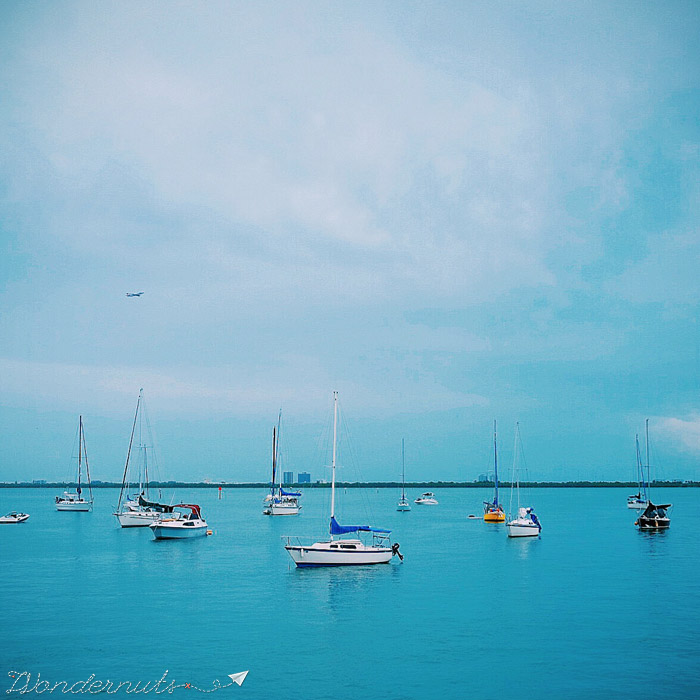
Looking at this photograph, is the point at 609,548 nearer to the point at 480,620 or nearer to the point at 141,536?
the point at 480,620

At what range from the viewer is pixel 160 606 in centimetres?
4106

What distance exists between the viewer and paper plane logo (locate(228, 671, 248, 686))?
26.9m

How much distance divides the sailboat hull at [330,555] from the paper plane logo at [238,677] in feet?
82.9

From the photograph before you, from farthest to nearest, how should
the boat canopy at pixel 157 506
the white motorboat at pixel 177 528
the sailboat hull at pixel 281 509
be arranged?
1. the sailboat hull at pixel 281 509
2. the boat canopy at pixel 157 506
3. the white motorboat at pixel 177 528

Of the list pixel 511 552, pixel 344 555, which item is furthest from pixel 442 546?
pixel 344 555

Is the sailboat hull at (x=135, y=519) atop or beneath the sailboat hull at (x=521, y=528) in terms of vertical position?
beneath

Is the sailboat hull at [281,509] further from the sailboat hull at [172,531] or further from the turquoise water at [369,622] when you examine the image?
the turquoise water at [369,622]

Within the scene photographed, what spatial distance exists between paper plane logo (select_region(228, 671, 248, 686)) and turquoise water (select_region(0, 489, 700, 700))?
1.06 feet

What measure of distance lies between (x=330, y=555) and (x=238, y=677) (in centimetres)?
2640

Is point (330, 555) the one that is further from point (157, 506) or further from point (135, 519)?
point (135, 519)

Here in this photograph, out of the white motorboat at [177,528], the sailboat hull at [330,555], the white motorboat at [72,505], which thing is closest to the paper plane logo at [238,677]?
the sailboat hull at [330,555]

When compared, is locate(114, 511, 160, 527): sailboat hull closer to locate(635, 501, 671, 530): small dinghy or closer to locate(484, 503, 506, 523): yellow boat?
locate(484, 503, 506, 523): yellow boat

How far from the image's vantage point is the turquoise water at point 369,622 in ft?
89.7

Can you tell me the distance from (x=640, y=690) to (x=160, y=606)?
26915 millimetres
